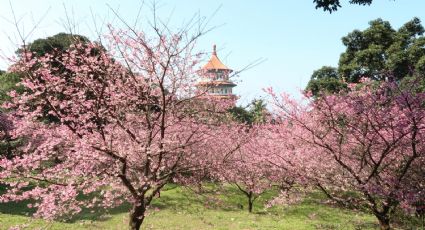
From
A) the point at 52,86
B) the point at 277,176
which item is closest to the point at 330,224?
the point at 277,176

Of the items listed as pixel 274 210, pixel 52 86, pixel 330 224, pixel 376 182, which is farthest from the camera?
pixel 274 210

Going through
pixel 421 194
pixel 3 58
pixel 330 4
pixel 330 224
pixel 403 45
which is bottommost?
pixel 330 224

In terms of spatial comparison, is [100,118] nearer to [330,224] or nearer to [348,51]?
[330,224]

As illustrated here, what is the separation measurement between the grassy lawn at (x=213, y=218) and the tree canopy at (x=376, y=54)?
1323 cm

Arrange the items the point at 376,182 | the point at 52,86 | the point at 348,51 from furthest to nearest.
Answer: the point at 348,51, the point at 376,182, the point at 52,86

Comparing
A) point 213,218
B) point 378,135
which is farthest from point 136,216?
point 213,218

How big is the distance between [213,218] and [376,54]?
875 inches

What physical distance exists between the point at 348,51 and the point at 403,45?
473 cm

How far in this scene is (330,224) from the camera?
49.7ft

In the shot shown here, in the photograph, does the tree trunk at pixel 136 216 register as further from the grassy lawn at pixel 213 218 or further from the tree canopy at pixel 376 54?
the tree canopy at pixel 376 54

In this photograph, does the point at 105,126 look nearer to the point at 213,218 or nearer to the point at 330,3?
the point at 330,3

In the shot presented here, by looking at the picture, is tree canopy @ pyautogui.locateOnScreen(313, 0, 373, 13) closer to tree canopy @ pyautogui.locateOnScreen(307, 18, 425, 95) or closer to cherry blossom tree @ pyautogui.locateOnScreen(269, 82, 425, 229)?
cherry blossom tree @ pyautogui.locateOnScreen(269, 82, 425, 229)

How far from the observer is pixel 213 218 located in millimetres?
16562

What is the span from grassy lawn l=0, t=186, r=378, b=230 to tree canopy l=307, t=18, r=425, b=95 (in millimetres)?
13232
